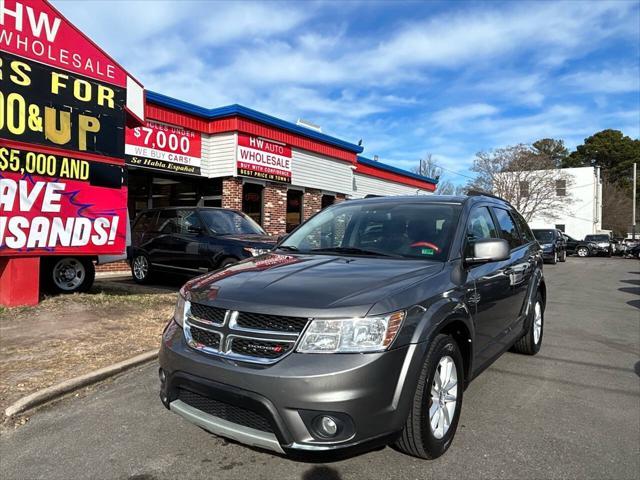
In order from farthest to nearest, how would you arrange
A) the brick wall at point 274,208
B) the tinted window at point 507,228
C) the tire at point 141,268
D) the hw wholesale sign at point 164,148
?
the brick wall at point 274,208 → the hw wholesale sign at point 164,148 → the tire at point 141,268 → the tinted window at point 507,228

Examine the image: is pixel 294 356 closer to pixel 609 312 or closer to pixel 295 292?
pixel 295 292

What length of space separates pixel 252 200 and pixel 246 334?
12651mm

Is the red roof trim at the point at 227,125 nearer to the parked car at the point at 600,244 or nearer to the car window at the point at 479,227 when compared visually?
the car window at the point at 479,227

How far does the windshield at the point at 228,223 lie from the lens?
31.2 ft

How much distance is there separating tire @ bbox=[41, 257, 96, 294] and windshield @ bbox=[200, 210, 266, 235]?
2302mm

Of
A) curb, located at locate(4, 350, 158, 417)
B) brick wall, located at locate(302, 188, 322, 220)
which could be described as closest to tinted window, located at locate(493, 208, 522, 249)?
curb, located at locate(4, 350, 158, 417)

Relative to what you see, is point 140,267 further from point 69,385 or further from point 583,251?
point 583,251

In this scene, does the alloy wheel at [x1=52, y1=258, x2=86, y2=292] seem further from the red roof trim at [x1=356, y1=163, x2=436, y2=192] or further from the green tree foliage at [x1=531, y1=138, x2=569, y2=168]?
the green tree foliage at [x1=531, y1=138, x2=569, y2=168]

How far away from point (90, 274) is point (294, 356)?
7030 mm

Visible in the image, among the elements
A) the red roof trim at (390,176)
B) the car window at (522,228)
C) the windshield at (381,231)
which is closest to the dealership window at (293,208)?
the red roof trim at (390,176)

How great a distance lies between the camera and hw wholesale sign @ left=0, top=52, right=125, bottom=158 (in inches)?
258

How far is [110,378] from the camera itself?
14.8ft

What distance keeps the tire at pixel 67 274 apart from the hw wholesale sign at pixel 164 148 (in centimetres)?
437

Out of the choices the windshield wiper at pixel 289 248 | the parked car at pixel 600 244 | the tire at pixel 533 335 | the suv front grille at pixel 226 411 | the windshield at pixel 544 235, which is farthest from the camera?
the parked car at pixel 600 244
